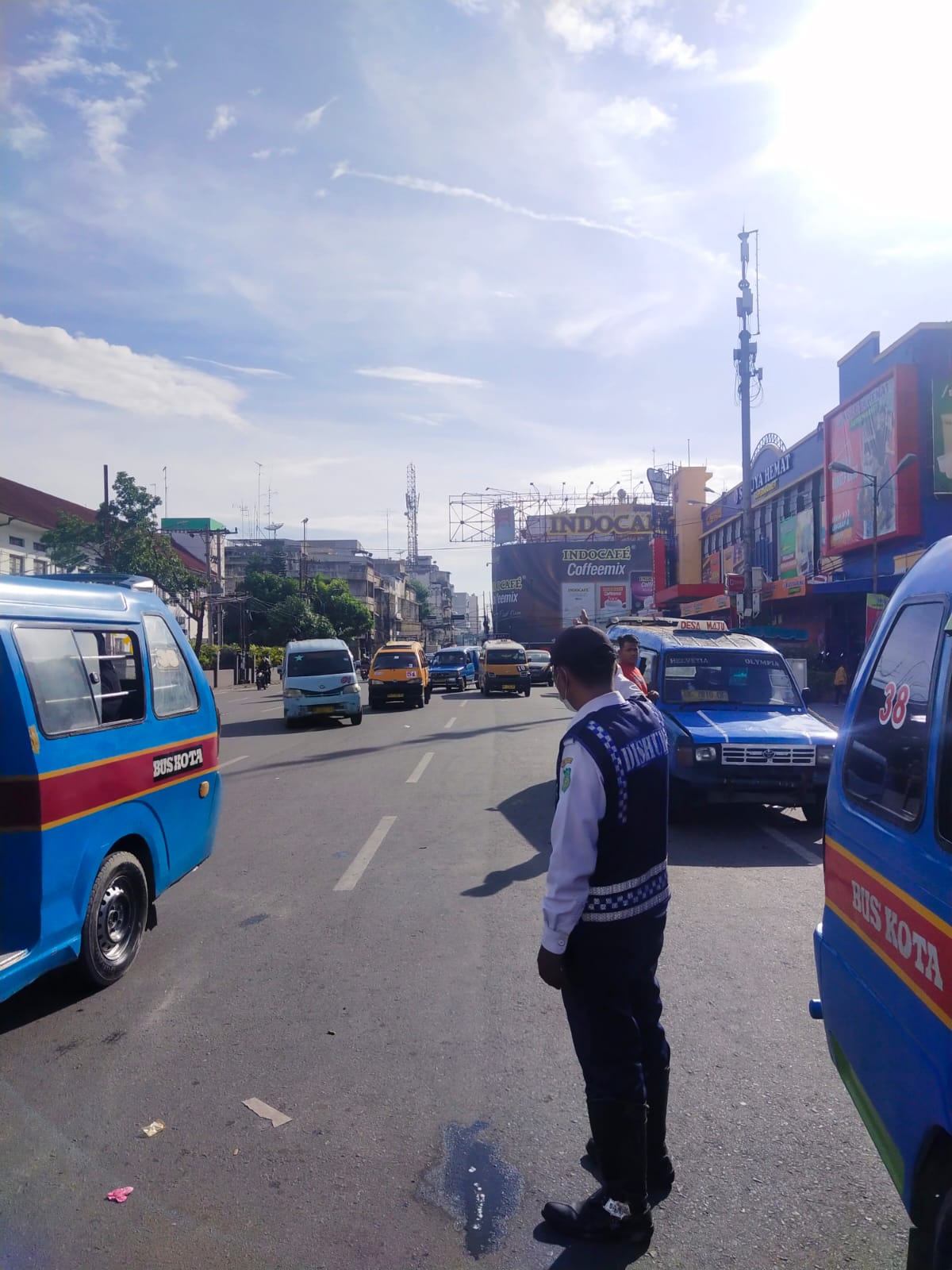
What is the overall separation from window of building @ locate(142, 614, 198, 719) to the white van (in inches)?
573

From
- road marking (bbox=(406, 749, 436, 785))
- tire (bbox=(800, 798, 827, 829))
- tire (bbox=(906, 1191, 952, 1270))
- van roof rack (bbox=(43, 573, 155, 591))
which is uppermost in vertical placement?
van roof rack (bbox=(43, 573, 155, 591))

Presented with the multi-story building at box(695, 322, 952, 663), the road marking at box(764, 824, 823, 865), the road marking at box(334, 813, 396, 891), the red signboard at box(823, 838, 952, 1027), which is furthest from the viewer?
the multi-story building at box(695, 322, 952, 663)

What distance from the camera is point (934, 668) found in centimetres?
271

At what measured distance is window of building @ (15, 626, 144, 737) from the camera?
4633 millimetres

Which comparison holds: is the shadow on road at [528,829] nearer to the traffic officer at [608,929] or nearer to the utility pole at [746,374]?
the traffic officer at [608,929]

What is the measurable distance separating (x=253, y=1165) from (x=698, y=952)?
313cm

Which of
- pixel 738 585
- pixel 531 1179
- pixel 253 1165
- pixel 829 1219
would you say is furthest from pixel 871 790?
pixel 738 585

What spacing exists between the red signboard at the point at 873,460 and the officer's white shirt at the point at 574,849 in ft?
81.8

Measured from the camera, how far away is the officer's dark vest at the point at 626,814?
300 cm

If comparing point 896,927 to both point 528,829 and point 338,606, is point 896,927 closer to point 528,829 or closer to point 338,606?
point 528,829

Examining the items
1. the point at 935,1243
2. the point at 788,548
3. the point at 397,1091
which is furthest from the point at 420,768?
the point at 788,548

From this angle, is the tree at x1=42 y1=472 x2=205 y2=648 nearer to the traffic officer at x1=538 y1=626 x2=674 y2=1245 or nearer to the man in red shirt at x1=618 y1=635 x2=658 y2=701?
the man in red shirt at x1=618 y1=635 x2=658 y2=701

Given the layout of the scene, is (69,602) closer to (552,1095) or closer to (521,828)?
(552,1095)

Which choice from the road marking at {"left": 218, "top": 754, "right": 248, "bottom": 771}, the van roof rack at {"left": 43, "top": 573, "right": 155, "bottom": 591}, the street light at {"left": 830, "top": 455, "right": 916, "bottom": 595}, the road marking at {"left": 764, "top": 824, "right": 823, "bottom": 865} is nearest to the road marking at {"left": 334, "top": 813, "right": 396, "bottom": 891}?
the van roof rack at {"left": 43, "top": 573, "right": 155, "bottom": 591}
